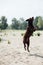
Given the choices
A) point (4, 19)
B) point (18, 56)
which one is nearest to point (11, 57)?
point (18, 56)

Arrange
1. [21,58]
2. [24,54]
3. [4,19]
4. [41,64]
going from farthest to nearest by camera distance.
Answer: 1. [4,19]
2. [24,54]
3. [21,58]
4. [41,64]

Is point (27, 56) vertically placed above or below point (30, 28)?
below

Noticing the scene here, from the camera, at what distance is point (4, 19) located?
346 ft

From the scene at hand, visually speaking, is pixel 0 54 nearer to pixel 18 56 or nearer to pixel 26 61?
pixel 18 56

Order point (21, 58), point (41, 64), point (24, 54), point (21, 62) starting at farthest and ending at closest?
1. point (24, 54)
2. point (21, 58)
3. point (21, 62)
4. point (41, 64)

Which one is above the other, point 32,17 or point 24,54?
point 32,17

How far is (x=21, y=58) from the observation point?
32.8ft

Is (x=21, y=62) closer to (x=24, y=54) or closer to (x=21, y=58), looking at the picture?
(x=21, y=58)

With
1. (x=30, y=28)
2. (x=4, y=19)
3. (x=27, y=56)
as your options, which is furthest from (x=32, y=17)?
(x=4, y=19)

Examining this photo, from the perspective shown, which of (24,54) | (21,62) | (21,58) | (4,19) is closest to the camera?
(21,62)

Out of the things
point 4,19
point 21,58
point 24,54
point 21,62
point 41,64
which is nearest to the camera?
point 41,64

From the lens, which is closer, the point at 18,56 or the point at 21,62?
the point at 21,62

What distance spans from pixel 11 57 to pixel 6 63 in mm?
1118

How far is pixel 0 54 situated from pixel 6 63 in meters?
1.97
